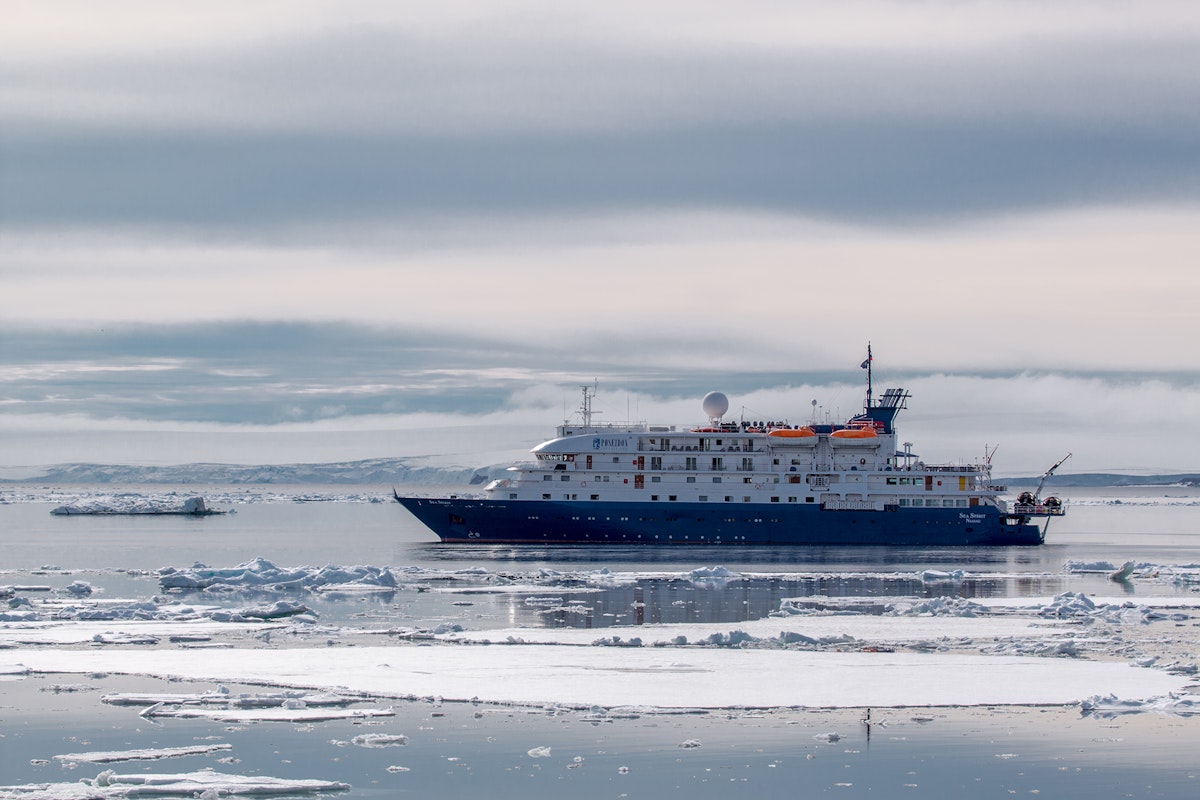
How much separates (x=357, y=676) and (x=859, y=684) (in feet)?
25.9

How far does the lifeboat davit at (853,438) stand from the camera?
226 ft

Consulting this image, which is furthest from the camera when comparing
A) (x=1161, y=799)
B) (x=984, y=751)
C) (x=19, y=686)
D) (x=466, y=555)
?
(x=466, y=555)

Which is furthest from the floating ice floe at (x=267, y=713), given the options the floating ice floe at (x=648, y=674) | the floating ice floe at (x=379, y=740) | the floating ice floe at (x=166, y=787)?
the floating ice floe at (x=166, y=787)

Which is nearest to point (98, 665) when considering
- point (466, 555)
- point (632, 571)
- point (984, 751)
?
point (984, 751)

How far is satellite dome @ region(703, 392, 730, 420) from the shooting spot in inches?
2948

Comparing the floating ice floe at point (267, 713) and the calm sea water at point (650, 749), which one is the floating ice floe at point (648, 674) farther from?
the calm sea water at point (650, 749)

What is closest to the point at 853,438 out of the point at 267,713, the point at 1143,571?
the point at 1143,571

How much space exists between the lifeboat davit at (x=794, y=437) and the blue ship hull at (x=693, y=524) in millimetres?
3021

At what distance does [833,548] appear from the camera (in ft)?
222

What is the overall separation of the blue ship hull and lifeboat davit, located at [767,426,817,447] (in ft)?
9.91

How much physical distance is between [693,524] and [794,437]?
6.40 meters

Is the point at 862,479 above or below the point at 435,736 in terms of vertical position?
above

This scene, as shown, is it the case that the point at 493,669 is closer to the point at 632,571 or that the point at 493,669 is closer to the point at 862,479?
the point at 632,571

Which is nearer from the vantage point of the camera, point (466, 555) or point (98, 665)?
point (98, 665)
